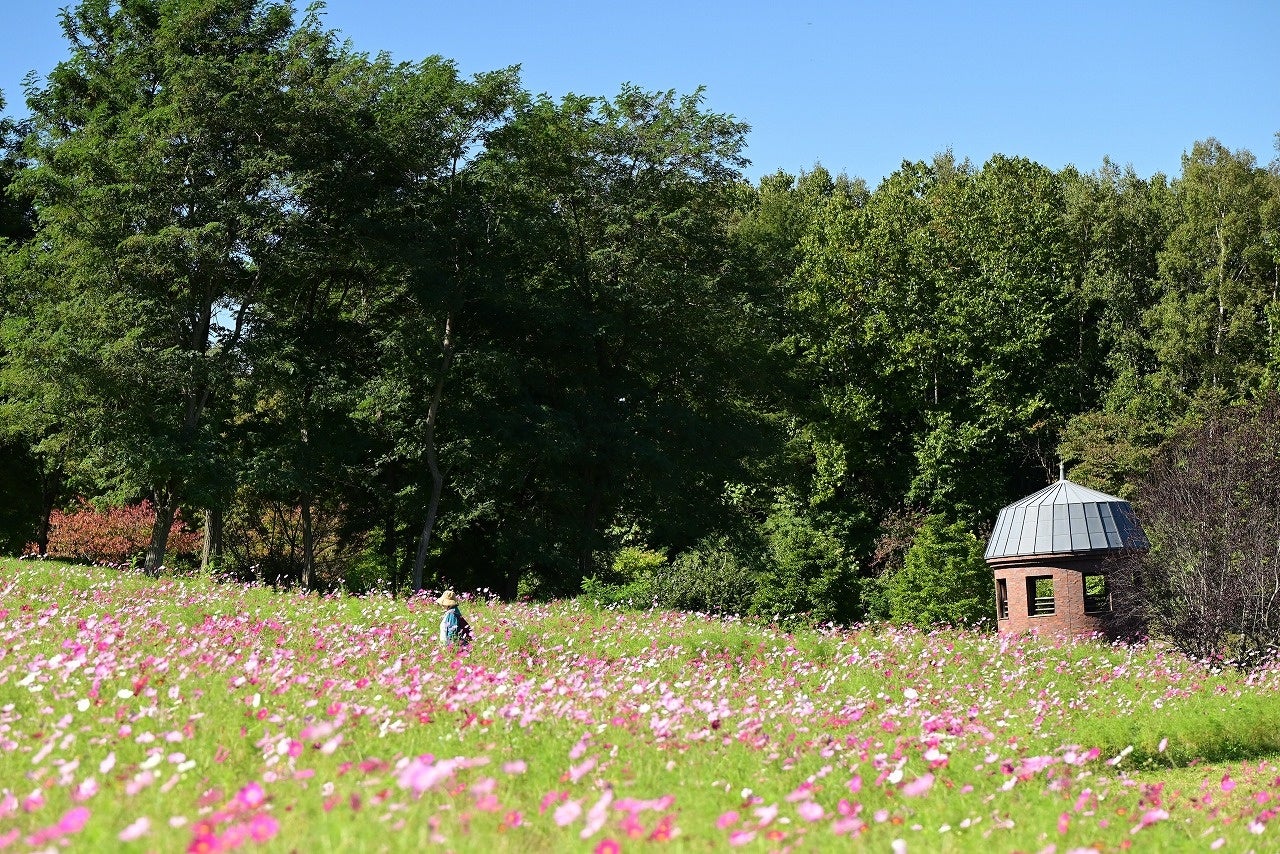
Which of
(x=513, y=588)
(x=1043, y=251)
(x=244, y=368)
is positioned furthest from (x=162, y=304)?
(x=1043, y=251)

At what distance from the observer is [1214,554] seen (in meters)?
25.8

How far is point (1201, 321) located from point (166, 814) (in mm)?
39067

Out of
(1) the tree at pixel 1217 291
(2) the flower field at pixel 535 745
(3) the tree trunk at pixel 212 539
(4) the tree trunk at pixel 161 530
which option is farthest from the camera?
(1) the tree at pixel 1217 291

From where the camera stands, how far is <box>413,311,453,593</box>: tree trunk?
29.9m

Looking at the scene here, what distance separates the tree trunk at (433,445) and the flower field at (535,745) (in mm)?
13703

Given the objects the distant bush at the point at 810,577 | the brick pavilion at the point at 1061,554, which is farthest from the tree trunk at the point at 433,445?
the brick pavilion at the point at 1061,554

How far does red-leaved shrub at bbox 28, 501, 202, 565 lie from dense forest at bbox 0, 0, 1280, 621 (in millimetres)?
877

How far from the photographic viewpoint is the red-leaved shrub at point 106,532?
3741 centimetres

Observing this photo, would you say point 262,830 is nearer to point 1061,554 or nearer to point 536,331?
point 1061,554

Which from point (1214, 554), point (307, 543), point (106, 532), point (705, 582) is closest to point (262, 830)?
point (1214, 554)

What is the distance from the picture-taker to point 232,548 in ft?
131

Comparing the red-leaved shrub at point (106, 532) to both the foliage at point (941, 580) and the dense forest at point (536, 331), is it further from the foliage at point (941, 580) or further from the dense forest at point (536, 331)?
the foliage at point (941, 580)

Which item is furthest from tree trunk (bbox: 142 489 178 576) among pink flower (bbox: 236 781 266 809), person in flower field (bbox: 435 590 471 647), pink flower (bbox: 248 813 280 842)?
pink flower (bbox: 248 813 280 842)

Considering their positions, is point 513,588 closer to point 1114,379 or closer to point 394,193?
point 394,193
